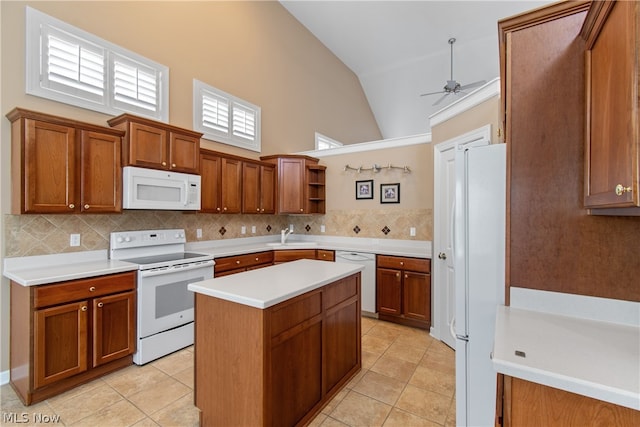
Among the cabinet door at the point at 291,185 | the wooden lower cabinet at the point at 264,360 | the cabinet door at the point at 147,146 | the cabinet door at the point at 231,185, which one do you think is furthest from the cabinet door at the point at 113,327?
the cabinet door at the point at 291,185

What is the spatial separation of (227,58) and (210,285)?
12.9 ft

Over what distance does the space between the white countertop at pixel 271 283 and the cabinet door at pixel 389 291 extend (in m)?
1.41

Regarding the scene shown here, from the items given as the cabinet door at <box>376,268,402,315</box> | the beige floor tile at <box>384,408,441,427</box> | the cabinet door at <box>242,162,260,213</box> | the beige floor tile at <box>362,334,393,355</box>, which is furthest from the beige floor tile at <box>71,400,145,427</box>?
the cabinet door at <box>376,268,402,315</box>

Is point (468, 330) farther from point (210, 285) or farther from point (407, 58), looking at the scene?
point (407, 58)

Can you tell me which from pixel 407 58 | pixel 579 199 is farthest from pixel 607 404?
pixel 407 58

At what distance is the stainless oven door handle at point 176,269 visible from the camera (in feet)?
8.79

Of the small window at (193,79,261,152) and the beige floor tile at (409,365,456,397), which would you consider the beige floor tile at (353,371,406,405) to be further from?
the small window at (193,79,261,152)

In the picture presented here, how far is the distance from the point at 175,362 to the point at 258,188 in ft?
8.43

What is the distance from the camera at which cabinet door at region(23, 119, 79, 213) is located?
2.27 m

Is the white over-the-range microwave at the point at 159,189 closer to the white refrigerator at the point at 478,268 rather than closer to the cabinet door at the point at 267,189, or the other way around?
the cabinet door at the point at 267,189

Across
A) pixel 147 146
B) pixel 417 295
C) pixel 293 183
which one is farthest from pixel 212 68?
pixel 417 295

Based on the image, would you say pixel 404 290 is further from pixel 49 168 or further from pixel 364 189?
pixel 49 168

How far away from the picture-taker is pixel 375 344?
3.16 m

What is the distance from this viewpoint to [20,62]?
8.16 ft
